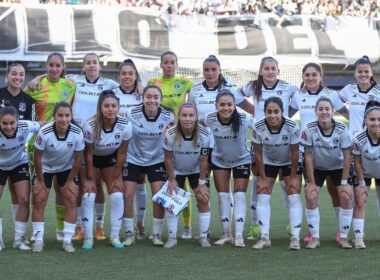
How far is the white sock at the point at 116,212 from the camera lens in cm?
732

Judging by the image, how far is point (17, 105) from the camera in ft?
24.4

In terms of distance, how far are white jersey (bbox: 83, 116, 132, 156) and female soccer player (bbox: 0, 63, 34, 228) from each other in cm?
57

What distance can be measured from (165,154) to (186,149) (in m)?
0.20

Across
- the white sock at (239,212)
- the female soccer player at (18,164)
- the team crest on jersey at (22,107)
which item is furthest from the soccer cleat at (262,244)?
the team crest on jersey at (22,107)

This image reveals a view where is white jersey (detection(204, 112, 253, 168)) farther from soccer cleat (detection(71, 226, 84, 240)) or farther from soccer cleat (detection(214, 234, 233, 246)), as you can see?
soccer cleat (detection(71, 226, 84, 240))

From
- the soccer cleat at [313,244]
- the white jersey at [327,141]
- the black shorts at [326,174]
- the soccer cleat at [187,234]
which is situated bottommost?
the soccer cleat at [187,234]

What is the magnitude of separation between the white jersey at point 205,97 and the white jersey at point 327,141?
100 centimetres

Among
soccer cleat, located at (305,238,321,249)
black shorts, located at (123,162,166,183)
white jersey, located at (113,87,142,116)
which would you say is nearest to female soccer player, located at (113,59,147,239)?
white jersey, located at (113,87,142,116)

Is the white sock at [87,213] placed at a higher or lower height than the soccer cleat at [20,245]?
higher

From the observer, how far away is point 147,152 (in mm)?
7582

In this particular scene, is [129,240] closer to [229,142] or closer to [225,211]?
[225,211]

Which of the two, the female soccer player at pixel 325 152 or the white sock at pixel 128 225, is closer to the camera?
→ the female soccer player at pixel 325 152

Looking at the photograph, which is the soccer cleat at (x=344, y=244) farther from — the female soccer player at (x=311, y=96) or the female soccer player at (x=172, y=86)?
the female soccer player at (x=172, y=86)

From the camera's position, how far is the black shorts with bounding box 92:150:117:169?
24.6 ft
